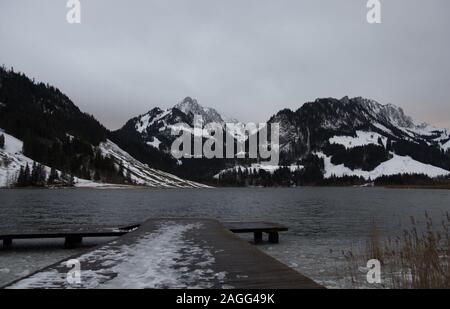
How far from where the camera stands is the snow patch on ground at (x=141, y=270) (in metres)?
9.29

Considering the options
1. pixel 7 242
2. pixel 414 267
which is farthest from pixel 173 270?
pixel 7 242

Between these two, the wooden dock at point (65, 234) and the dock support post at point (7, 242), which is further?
the dock support post at point (7, 242)

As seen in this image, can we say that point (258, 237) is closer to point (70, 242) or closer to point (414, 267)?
point (70, 242)

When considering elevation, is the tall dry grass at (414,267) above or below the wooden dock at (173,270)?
below

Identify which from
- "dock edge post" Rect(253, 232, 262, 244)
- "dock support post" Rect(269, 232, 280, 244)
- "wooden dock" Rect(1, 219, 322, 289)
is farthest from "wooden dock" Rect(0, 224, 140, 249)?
"dock support post" Rect(269, 232, 280, 244)

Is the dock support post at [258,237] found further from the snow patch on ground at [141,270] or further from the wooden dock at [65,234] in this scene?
the snow patch on ground at [141,270]

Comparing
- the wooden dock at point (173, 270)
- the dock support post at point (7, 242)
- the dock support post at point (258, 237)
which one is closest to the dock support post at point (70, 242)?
the dock support post at point (7, 242)

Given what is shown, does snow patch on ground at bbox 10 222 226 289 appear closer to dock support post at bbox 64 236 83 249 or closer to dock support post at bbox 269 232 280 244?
dock support post at bbox 64 236 83 249

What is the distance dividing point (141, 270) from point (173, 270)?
904 millimetres

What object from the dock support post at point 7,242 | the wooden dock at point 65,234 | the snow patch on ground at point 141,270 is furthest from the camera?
the dock support post at point 7,242

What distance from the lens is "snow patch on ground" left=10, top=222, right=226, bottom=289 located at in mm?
9289
